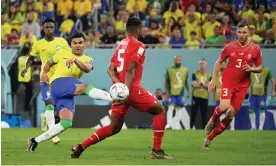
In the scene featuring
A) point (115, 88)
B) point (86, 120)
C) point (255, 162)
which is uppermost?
point (115, 88)

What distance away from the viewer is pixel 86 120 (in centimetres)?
2947

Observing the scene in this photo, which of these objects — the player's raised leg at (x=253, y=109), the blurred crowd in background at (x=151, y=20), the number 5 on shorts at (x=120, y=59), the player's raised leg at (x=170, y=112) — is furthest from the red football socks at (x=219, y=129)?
the blurred crowd in background at (x=151, y=20)

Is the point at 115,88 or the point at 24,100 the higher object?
the point at 115,88

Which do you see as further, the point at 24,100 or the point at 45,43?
the point at 24,100

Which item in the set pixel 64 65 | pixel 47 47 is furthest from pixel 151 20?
pixel 64 65

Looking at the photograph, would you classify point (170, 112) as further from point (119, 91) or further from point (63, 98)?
point (119, 91)

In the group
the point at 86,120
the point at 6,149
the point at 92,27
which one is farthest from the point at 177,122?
the point at 6,149

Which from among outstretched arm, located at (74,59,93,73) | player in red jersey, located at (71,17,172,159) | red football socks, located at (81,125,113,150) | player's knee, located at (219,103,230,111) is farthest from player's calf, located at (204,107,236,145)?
red football socks, located at (81,125,113,150)

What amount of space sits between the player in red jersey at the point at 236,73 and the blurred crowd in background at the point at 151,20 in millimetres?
10849

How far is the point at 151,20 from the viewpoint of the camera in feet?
103

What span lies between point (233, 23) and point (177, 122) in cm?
428

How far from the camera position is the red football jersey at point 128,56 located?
574 inches

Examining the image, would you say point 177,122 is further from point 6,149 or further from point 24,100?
point 6,149

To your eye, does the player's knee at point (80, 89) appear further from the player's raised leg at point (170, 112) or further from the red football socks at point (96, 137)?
the player's raised leg at point (170, 112)
